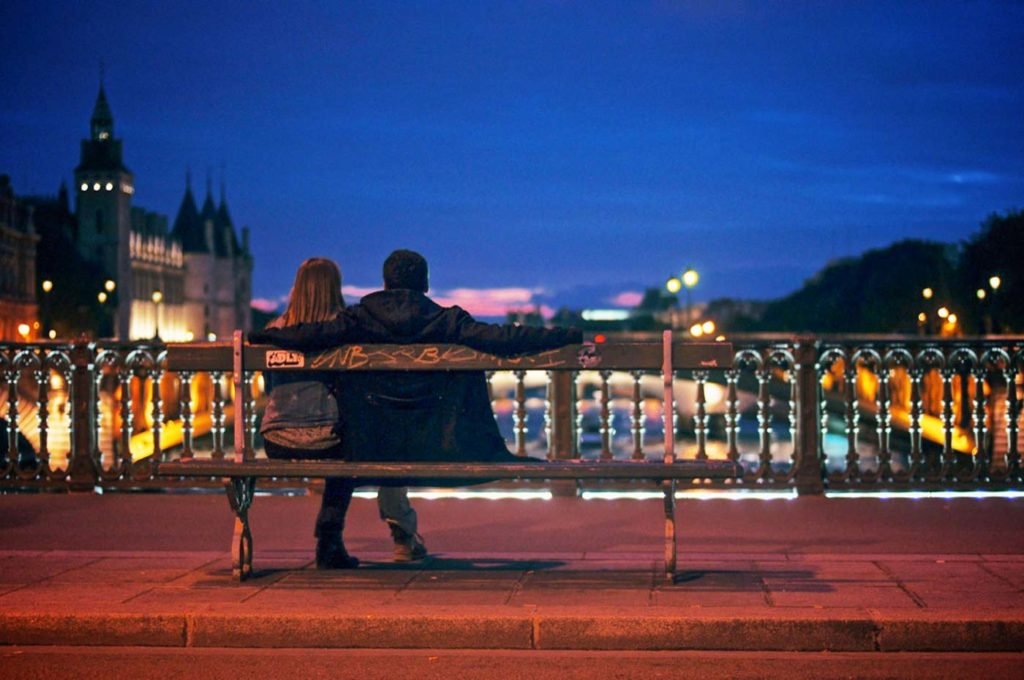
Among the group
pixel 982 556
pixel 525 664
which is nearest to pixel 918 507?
pixel 982 556

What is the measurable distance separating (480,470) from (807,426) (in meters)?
5.12

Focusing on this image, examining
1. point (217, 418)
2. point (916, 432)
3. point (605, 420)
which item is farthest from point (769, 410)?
point (217, 418)

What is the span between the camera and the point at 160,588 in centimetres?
775

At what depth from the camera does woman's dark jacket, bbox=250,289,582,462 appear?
789cm

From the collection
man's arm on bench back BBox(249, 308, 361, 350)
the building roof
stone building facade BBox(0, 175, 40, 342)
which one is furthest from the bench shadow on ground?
the building roof

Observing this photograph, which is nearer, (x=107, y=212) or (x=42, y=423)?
(x=42, y=423)

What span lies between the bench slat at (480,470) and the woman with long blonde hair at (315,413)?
0.31m

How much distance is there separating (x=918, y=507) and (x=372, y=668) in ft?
19.2

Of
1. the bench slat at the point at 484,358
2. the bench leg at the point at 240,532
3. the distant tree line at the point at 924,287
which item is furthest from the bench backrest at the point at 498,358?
the distant tree line at the point at 924,287

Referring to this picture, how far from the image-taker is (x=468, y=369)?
7730mm

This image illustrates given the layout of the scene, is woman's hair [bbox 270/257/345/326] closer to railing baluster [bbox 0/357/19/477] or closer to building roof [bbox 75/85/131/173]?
railing baluster [bbox 0/357/19/477]

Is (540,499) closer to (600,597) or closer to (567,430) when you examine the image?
(567,430)

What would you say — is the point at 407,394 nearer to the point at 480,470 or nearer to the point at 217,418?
the point at 480,470

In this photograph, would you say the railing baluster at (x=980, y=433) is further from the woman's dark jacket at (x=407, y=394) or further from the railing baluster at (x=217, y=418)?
the railing baluster at (x=217, y=418)
